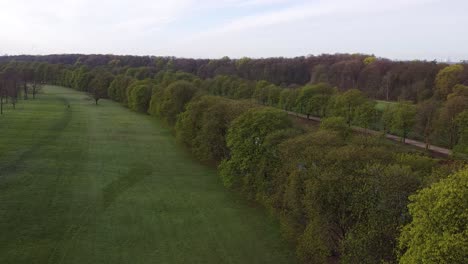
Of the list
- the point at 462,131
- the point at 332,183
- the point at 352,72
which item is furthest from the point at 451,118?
the point at 352,72

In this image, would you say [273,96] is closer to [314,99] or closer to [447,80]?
[314,99]

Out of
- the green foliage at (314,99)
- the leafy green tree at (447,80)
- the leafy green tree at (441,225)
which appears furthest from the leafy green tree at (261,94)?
the leafy green tree at (441,225)

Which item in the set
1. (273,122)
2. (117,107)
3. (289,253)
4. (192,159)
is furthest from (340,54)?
(289,253)

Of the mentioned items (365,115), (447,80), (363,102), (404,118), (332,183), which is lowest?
(365,115)

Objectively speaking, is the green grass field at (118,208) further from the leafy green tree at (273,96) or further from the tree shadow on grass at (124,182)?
the leafy green tree at (273,96)

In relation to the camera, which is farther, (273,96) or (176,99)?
(273,96)

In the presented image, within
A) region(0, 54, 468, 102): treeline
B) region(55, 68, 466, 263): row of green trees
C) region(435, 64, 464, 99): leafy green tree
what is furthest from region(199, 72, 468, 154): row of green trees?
region(55, 68, 466, 263): row of green trees
